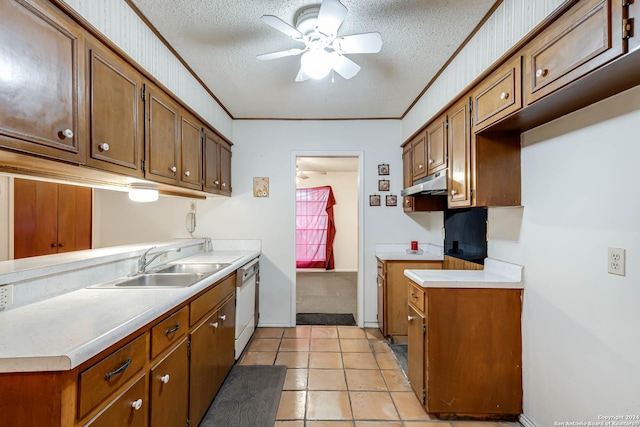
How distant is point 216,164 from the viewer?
9.90ft

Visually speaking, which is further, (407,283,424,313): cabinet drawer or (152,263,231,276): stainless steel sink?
(152,263,231,276): stainless steel sink

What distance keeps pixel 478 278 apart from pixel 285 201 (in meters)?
2.21

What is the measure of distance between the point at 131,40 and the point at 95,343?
1.56m

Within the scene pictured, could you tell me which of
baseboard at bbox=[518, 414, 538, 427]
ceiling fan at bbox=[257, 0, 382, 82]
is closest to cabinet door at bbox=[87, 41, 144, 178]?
ceiling fan at bbox=[257, 0, 382, 82]

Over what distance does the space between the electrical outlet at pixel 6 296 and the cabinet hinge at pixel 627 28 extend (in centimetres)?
248

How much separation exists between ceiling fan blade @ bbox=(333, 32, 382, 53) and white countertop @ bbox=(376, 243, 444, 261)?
6.49 ft

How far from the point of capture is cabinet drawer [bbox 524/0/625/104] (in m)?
1.03

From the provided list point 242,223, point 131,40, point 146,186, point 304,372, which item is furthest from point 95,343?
point 242,223

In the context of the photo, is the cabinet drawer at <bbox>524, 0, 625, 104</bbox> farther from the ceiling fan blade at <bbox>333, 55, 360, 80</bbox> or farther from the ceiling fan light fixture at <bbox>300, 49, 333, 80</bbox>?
the ceiling fan light fixture at <bbox>300, 49, 333, 80</bbox>

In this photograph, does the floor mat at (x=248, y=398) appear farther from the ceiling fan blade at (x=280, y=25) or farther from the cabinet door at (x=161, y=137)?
the ceiling fan blade at (x=280, y=25)

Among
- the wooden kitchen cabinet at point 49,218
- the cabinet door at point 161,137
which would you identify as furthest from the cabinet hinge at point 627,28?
the wooden kitchen cabinet at point 49,218

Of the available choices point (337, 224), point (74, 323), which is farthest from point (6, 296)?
point (337, 224)

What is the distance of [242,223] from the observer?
11.5 ft

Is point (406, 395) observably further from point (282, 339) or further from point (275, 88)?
point (275, 88)
